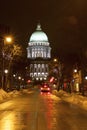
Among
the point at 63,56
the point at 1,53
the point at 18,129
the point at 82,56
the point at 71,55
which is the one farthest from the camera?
the point at 63,56

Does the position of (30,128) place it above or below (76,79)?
below

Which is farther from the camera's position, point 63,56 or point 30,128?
point 63,56

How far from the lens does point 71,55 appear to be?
78.5 meters

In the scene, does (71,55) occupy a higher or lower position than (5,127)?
higher

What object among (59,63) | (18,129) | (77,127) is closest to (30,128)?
(18,129)

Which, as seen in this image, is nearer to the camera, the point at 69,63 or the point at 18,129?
the point at 18,129

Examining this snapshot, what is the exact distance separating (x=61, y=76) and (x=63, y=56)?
4.91 metres

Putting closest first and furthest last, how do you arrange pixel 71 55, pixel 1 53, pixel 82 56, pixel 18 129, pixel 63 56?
pixel 18 129 → pixel 82 56 → pixel 1 53 → pixel 71 55 → pixel 63 56

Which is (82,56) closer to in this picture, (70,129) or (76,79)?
(70,129)

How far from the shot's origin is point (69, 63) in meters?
80.1

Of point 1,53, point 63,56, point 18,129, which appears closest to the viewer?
point 18,129

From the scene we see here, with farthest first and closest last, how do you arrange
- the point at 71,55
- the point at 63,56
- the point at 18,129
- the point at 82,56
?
the point at 63,56 → the point at 71,55 → the point at 82,56 → the point at 18,129

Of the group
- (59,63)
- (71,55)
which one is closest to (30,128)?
(71,55)

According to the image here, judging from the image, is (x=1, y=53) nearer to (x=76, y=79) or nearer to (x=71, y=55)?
(x=71, y=55)
